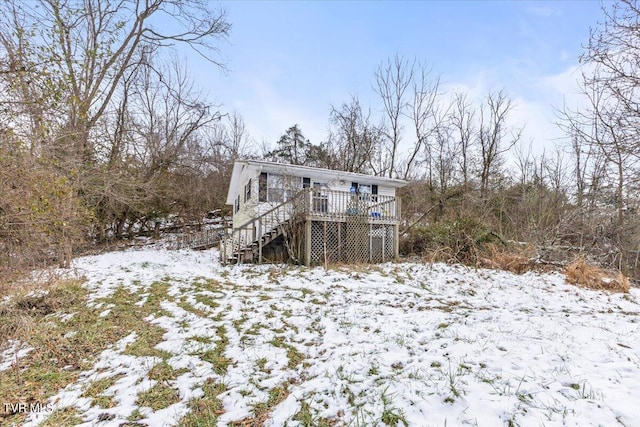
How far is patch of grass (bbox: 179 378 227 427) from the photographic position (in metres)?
2.63

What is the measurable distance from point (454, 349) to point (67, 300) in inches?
279

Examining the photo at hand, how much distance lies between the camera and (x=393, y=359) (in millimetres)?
3398

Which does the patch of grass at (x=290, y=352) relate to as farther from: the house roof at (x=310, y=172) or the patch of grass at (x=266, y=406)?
the house roof at (x=310, y=172)

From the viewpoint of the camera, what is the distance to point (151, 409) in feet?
9.39

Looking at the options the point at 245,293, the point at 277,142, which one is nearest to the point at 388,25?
the point at 245,293

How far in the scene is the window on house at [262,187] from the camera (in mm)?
13680

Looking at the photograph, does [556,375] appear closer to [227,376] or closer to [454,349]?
[454,349]

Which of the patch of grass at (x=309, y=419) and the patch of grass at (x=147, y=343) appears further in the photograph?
the patch of grass at (x=147, y=343)

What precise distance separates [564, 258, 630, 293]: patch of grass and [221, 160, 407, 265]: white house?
5.80m

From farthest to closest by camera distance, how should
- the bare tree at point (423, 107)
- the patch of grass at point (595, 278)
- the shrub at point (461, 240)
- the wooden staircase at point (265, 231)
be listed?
the bare tree at point (423, 107) → the wooden staircase at point (265, 231) → the shrub at point (461, 240) → the patch of grass at point (595, 278)

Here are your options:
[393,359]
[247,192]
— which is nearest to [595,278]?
[393,359]

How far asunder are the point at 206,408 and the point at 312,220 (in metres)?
8.59

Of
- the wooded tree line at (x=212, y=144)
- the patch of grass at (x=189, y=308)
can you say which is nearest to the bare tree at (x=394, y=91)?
the wooded tree line at (x=212, y=144)

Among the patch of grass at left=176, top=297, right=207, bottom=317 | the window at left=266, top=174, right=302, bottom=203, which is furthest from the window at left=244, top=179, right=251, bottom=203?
the patch of grass at left=176, top=297, right=207, bottom=317
